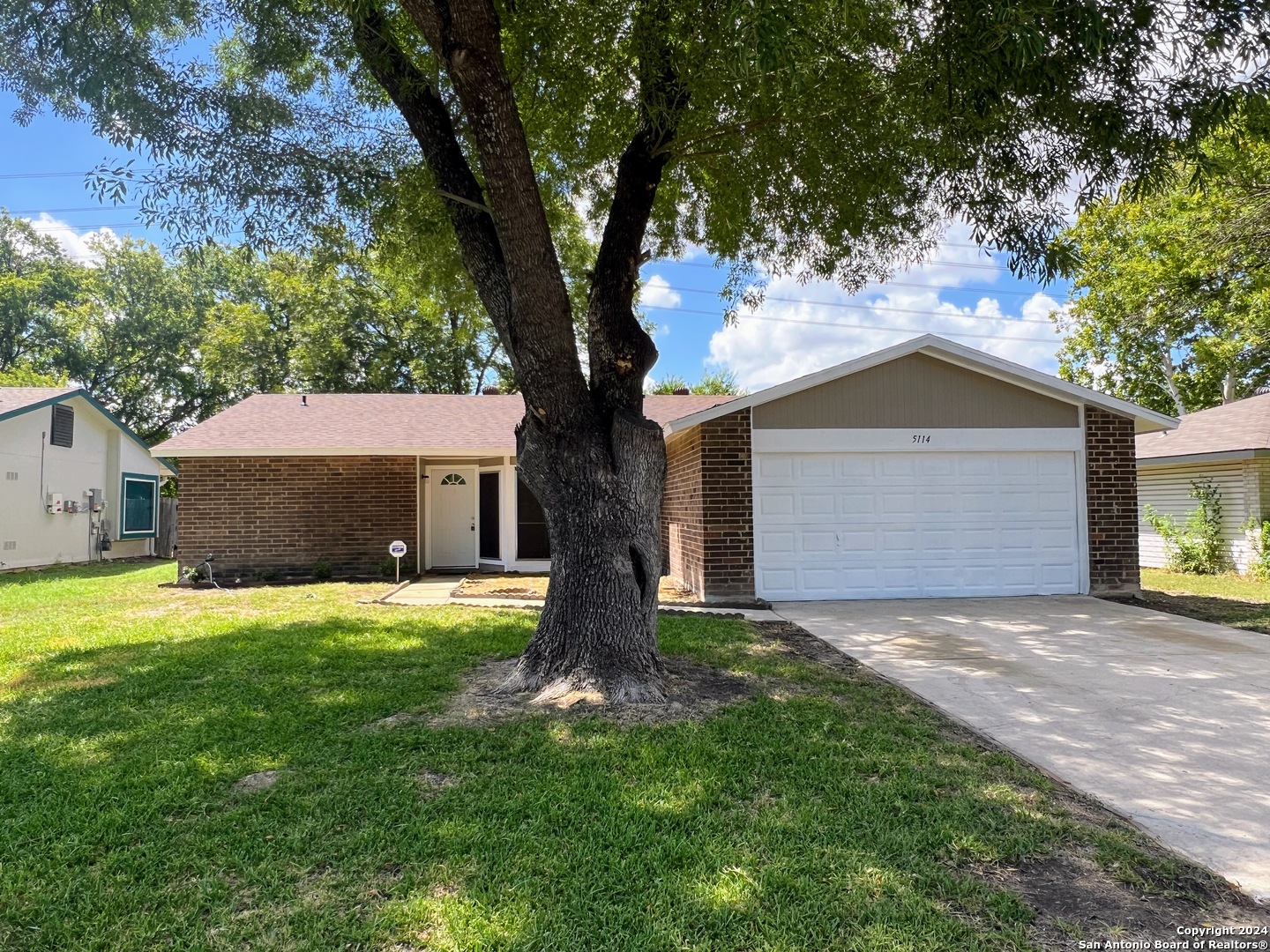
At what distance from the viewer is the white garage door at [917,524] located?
10.1m

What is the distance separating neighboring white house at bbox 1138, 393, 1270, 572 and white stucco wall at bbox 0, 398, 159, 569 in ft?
68.6

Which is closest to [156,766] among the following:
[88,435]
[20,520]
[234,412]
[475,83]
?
[475,83]

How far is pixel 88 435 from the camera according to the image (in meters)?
16.9

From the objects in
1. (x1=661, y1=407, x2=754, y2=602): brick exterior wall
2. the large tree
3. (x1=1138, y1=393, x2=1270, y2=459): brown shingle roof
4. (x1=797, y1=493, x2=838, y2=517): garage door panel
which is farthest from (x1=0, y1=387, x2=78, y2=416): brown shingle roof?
(x1=1138, y1=393, x2=1270, y2=459): brown shingle roof

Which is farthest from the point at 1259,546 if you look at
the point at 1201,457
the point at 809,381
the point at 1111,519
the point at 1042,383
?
the point at 809,381

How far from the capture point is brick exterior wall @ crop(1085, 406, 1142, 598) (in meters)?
10.2

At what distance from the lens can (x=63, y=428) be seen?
15.8 m

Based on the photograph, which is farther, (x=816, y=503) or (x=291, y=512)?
(x=291, y=512)

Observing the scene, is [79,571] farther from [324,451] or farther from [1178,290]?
A: [1178,290]

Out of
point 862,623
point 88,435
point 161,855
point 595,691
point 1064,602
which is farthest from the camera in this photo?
point 88,435

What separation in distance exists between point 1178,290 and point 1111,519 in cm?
781

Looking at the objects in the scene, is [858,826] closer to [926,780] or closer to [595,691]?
[926,780]

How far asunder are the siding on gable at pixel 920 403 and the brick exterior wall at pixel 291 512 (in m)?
7.36

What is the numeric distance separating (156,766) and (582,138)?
6.78 metres
